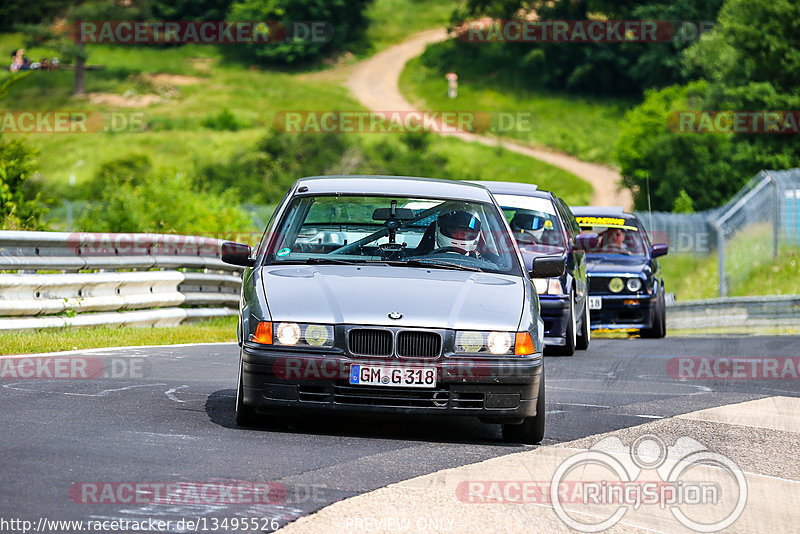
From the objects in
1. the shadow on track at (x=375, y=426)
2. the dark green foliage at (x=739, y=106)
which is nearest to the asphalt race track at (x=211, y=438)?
the shadow on track at (x=375, y=426)

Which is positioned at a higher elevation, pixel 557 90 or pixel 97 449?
pixel 557 90

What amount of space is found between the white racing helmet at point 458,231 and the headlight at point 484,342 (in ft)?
3.82

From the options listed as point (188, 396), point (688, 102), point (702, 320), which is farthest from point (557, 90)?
point (188, 396)

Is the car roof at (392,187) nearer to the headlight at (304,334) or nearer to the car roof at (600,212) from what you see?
the headlight at (304,334)

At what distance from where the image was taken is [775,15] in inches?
2296

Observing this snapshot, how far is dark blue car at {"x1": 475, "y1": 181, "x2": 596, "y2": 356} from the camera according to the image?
555 inches

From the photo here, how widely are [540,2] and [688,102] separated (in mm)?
31779

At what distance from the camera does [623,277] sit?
17969 mm

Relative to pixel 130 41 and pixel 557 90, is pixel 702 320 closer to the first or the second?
pixel 557 90

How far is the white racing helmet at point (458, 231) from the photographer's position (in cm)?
870

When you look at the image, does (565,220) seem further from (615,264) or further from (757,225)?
(757,225)
